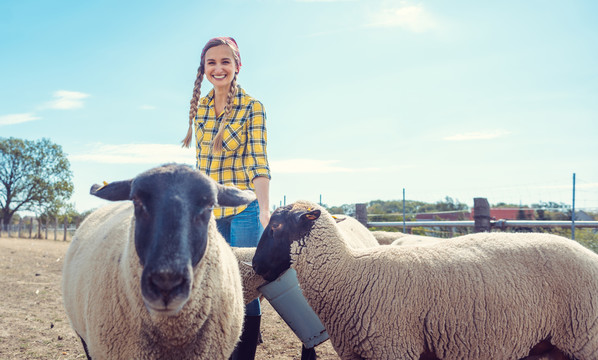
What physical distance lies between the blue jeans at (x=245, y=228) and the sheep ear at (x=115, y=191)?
125 cm

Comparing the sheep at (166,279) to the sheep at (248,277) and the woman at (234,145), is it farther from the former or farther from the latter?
the sheep at (248,277)

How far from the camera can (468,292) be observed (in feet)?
10.8

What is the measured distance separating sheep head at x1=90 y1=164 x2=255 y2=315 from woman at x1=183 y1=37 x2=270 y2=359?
0.97 meters

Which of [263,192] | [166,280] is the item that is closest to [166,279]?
[166,280]

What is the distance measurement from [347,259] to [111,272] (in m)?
1.83

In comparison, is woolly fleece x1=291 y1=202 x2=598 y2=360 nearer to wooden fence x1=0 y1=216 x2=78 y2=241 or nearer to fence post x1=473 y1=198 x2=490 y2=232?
fence post x1=473 y1=198 x2=490 y2=232

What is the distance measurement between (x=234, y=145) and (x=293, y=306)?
4.81ft

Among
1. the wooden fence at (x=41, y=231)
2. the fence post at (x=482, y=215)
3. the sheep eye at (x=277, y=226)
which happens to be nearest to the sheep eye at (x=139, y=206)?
the sheep eye at (x=277, y=226)

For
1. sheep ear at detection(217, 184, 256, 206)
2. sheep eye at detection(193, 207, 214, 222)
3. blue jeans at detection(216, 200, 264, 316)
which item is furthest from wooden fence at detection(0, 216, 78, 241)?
sheep eye at detection(193, 207, 214, 222)

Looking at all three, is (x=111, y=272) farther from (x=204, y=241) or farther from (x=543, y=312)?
(x=543, y=312)

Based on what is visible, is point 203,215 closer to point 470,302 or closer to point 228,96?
point 228,96

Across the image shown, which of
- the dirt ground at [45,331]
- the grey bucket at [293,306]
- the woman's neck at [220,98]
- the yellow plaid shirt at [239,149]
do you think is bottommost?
the dirt ground at [45,331]

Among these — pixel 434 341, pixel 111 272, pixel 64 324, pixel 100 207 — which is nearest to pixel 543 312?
pixel 434 341

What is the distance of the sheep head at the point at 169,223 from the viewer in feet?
6.84
